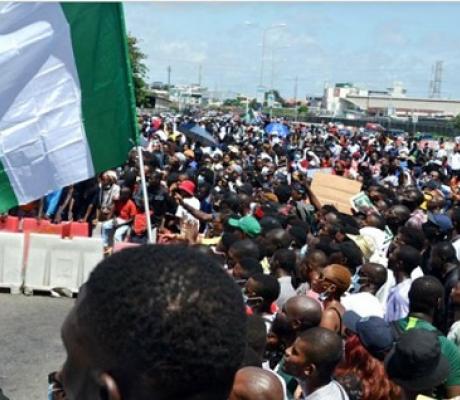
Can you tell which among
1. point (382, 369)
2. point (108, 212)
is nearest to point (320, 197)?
point (108, 212)

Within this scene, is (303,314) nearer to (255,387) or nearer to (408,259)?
(255,387)

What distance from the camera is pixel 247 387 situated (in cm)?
288

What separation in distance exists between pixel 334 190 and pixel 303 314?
7211 mm

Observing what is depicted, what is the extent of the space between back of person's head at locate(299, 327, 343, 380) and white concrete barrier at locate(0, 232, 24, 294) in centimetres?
641

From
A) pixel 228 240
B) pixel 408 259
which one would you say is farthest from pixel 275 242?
pixel 408 259

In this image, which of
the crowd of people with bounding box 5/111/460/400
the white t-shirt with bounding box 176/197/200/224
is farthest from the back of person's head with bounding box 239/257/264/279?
the white t-shirt with bounding box 176/197/200/224

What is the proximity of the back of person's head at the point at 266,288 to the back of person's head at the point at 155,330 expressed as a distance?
11.9 feet

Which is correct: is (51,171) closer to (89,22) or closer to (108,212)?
(89,22)

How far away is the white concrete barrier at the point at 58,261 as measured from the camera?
30.8 ft

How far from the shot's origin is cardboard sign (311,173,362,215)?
11.2m

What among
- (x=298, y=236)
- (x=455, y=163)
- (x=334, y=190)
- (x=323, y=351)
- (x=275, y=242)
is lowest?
(x=455, y=163)

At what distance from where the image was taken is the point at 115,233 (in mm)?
10672

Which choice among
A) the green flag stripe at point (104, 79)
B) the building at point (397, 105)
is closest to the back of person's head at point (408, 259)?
the green flag stripe at point (104, 79)

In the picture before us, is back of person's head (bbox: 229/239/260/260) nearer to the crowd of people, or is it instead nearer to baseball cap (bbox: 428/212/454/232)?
the crowd of people
